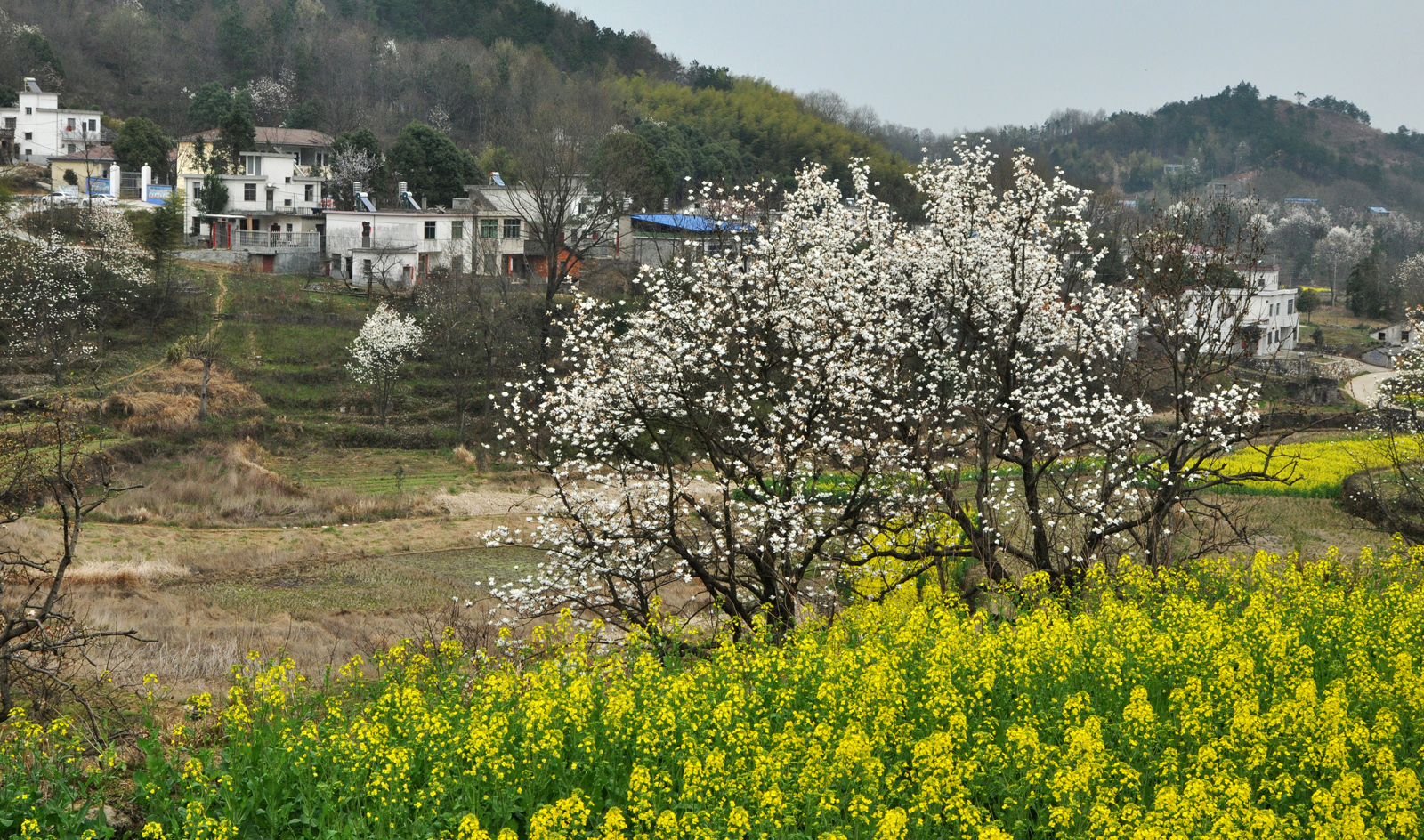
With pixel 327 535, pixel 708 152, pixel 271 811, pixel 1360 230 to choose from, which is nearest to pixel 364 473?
pixel 327 535

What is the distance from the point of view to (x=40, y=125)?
79562 millimetres

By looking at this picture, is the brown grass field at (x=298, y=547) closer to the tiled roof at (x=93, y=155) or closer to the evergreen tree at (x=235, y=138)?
the evergreen tree at (x=235, y=138)

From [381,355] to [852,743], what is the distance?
3678 cm

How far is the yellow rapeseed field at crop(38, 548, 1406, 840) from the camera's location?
20.7 ft

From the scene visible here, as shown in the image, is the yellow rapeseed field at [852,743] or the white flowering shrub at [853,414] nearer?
the yellow rapeseed field at [852,743]

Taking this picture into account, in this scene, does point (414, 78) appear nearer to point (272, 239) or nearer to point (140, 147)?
point (140, 147)

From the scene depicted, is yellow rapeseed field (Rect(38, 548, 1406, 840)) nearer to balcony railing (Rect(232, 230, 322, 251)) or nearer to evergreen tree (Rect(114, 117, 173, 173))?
balcony railing (Rect(232, 230, 322, 251))

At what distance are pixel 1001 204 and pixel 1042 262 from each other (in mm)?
2011

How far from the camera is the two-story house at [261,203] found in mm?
59594

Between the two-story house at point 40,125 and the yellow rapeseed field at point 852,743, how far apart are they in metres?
85.3

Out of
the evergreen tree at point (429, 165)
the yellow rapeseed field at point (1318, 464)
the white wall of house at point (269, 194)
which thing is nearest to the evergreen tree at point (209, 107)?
the white wall of house at point (269, 194)

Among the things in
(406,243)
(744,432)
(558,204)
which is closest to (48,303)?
(406,243)

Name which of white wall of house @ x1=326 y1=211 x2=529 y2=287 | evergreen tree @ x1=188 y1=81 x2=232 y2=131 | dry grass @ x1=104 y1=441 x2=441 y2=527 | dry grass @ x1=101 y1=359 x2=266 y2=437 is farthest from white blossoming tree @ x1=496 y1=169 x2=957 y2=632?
evergreen tree @ x1=188 y1=81 x2=232 y2=131

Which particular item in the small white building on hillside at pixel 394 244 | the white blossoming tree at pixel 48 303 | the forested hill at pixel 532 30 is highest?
the forested hill at pixel 532 30
